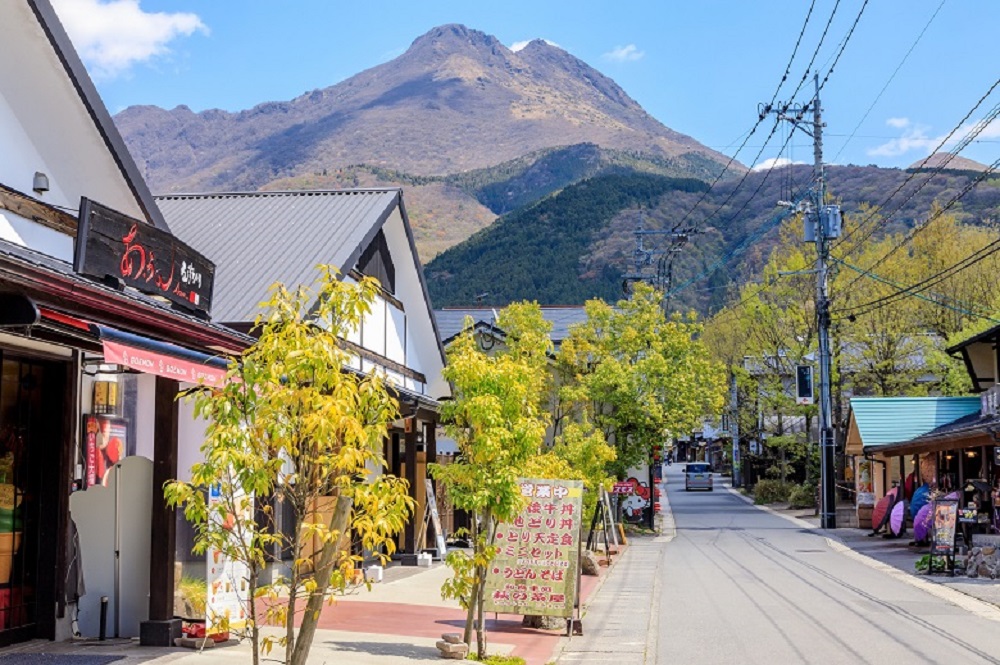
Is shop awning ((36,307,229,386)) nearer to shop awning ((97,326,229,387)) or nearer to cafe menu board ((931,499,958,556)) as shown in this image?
shop awning ((97,326,229,387))

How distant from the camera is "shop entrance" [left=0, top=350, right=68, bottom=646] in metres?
11.6

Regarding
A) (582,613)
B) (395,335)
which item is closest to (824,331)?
(395,335)

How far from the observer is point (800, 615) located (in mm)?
17062

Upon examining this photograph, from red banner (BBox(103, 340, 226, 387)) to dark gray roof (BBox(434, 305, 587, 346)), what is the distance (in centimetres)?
3472

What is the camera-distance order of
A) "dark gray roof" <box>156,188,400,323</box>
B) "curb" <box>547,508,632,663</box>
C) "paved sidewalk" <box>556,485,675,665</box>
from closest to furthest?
"paved sidewalk" <box>556,485,675,665</box>, "curb" <box>547,508,632,663</box>, "dark gray roof" <box>156,188,400,323</box>

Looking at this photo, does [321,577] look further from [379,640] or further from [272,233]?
[272,233]

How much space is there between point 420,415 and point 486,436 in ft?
40.0

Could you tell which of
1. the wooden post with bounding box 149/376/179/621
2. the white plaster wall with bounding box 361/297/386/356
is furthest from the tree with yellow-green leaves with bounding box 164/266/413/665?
the white plaster wall with bounding box 361/297/386/356

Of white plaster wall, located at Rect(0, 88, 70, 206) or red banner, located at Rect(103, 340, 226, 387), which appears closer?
red banner, located at Rect(103, 340, 226, 387)

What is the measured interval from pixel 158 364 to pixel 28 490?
12.1ft

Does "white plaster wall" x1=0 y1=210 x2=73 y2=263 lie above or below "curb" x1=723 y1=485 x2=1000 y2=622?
above

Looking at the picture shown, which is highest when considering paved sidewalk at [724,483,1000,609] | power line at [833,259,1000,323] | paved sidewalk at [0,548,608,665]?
power line at [833,259,1000,323]

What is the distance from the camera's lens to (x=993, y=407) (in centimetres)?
2797

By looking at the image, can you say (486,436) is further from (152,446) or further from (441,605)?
(441,605)
